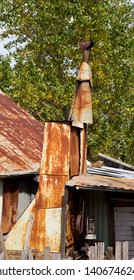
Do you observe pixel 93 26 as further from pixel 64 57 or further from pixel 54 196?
pixel 54 196

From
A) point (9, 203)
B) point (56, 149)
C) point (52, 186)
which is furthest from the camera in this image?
point (9, 203)

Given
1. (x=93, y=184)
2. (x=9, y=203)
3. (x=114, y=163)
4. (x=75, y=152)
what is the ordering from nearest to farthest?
(x=93, y=184)
(x=75, y=152)
(x=9, y=203)
(x=114, y=163)

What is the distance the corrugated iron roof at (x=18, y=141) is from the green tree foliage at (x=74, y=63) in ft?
27.0

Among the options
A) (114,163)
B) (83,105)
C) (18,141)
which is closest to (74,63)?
(114,163)

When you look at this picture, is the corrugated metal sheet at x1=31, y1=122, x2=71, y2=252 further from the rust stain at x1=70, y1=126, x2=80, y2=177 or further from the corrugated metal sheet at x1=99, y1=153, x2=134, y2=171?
the corrugated metal sheet at x1=99, y1=153, x2=134, y2=171

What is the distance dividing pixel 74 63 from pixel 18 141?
44.5 ft

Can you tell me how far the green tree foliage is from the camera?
998 inches

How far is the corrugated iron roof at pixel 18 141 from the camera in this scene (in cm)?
1214

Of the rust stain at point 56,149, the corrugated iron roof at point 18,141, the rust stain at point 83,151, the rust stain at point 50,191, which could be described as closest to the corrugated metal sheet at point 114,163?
the corrugated iron roof at point 18,141

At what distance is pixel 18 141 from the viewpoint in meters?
14.3

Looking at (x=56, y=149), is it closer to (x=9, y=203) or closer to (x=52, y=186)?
(x=52, y=186)

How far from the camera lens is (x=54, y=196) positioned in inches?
410

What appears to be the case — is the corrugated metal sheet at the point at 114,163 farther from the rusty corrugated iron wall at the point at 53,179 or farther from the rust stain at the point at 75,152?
the rusty corrugated iron wall at the point at 53,179
